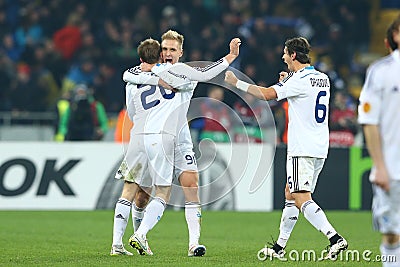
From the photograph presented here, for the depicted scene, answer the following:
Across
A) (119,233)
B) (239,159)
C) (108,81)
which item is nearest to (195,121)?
(239,159)

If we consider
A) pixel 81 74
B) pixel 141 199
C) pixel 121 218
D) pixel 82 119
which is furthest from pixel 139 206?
pixel 81 74

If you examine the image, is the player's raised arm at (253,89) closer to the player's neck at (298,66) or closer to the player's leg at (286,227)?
the player's neck at (298,66)

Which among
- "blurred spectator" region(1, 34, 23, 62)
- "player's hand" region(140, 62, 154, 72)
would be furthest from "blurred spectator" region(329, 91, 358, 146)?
"player's hand" region(140, 62, 154, 72)

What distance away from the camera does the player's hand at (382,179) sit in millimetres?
6821

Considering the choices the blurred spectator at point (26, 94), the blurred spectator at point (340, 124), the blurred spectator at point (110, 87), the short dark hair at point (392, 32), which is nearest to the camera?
the short dark hair at point (392, 32)

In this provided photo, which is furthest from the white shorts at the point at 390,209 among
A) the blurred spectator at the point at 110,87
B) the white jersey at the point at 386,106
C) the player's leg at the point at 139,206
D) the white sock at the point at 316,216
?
the blurred spectator at the point at 110,87

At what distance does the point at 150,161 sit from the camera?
10.1 m

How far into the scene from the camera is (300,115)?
32.8 ft

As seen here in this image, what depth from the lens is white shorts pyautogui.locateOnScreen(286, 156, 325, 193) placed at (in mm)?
9906

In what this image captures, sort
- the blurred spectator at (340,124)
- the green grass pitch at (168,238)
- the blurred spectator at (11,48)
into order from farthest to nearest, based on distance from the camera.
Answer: the blurred spectator at (11,48)
the blurred spectator at (340,124)
the green grass pitch at (168,238)

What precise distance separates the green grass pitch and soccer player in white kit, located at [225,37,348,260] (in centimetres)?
62

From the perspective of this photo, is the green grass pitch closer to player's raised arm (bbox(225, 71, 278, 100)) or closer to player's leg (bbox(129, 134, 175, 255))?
player's leg (bbox(129, 134, 175, 255))

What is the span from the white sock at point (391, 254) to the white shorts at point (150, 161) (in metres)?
3.47

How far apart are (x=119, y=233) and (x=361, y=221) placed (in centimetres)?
721
